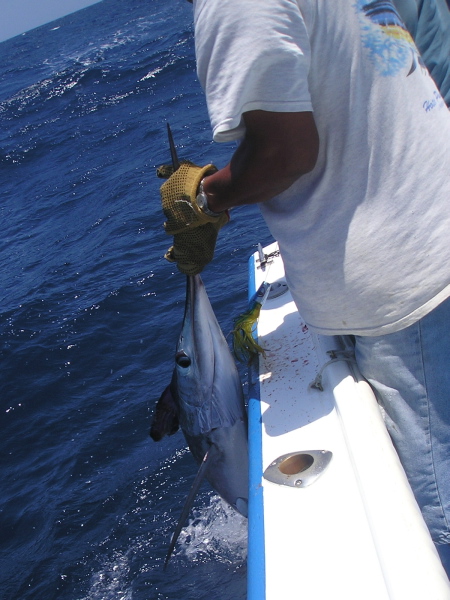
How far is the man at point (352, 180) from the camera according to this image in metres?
1.16

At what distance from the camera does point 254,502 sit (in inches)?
65.9

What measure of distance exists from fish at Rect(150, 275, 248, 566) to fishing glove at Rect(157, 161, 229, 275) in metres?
0.22

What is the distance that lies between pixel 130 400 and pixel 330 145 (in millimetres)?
3743

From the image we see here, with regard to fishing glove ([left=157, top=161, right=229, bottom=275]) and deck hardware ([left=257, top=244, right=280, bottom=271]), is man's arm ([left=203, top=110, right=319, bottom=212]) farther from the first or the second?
deck hardware ([left=257, top=244, right=280, bottom=271])

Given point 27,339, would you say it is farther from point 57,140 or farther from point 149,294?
point 57,140

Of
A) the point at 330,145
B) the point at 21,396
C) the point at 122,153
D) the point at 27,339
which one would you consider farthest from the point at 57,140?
the point at 330,145

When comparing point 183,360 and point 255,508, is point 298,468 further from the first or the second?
point 183,360

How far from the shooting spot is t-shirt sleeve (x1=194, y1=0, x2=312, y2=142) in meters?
1.12

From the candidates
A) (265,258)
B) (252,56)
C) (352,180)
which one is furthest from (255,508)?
(265,258)

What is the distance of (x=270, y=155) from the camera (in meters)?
1.26

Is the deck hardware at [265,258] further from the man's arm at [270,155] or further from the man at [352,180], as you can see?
the man's arm at [270,155]

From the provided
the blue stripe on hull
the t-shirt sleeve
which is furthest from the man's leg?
the t-shirt sleeve

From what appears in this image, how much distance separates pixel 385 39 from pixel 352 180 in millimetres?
302

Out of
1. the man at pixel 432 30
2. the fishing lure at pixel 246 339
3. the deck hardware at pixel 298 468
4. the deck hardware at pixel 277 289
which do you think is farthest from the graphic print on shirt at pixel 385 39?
the deck hardware at pixel 277 289
